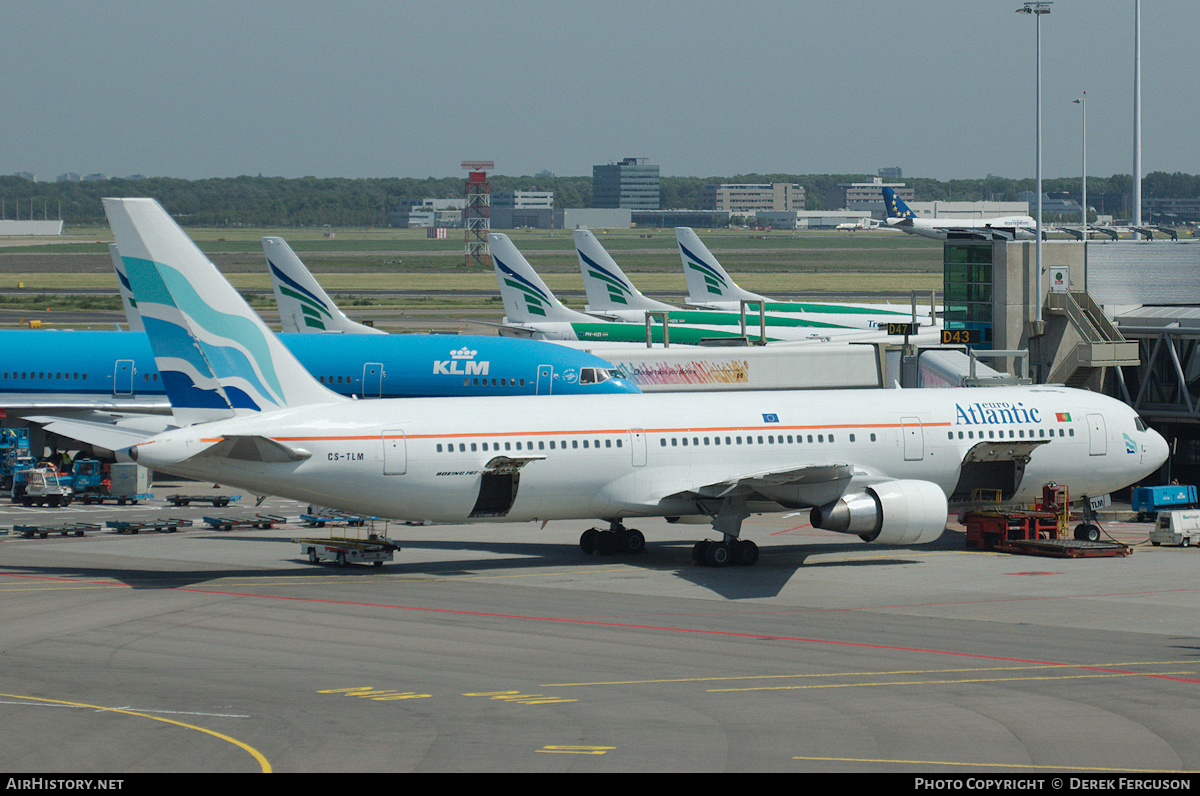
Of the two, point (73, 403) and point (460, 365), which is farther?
point (73, 403)

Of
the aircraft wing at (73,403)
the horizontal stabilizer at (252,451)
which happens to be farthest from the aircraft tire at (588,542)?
the aircraft wing at (73,403)

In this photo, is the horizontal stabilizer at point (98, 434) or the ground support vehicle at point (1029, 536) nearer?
the horizontal stabilizer at point (98, 434)

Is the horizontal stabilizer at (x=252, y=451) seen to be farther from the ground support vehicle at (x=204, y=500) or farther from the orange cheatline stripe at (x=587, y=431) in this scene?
the ground support vehicle at (x=204, y=500)

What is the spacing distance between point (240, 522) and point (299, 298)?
81.6 ft

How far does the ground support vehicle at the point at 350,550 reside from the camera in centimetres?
3888

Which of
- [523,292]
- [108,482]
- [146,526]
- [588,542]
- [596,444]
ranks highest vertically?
[523,292]

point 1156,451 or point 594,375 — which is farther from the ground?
point 594,375

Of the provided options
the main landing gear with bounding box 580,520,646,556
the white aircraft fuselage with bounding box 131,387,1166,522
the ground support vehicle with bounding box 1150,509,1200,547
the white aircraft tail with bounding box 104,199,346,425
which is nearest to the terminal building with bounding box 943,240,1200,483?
the ground support vehicle with bounding box 1150,509,1200,547

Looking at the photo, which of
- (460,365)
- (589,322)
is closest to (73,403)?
(460,365)

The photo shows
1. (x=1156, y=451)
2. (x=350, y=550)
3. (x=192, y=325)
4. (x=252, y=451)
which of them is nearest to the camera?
(x=252, y=451)

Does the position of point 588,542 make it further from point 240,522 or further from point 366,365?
point 366,365

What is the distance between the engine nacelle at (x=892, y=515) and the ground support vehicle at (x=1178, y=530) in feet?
34.1

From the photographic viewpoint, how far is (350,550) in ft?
128
